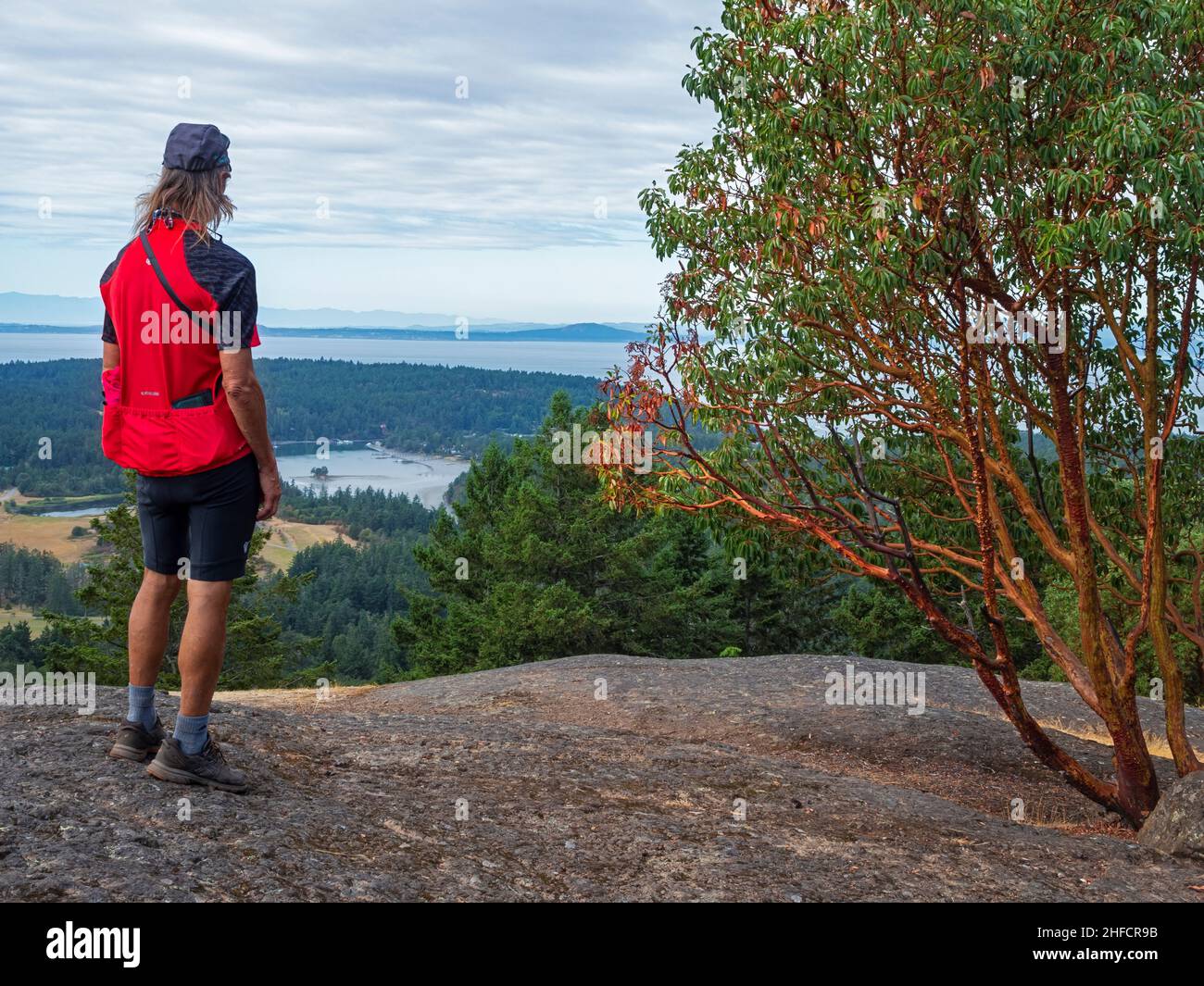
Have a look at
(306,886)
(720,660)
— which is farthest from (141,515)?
(720,660)

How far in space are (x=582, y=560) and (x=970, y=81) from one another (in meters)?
24.9

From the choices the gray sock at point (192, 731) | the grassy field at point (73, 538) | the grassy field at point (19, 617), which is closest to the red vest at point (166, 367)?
the gray sock at point (192, 731)

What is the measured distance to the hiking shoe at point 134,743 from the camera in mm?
5355

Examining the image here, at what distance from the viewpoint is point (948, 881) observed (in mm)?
5617

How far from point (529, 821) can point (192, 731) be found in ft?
5.85

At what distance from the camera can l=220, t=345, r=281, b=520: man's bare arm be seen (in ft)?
14.5

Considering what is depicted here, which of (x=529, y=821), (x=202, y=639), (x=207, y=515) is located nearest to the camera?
(x=207, y=515)

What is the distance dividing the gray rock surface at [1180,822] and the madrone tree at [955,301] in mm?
1352

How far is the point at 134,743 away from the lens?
17.6 feet
